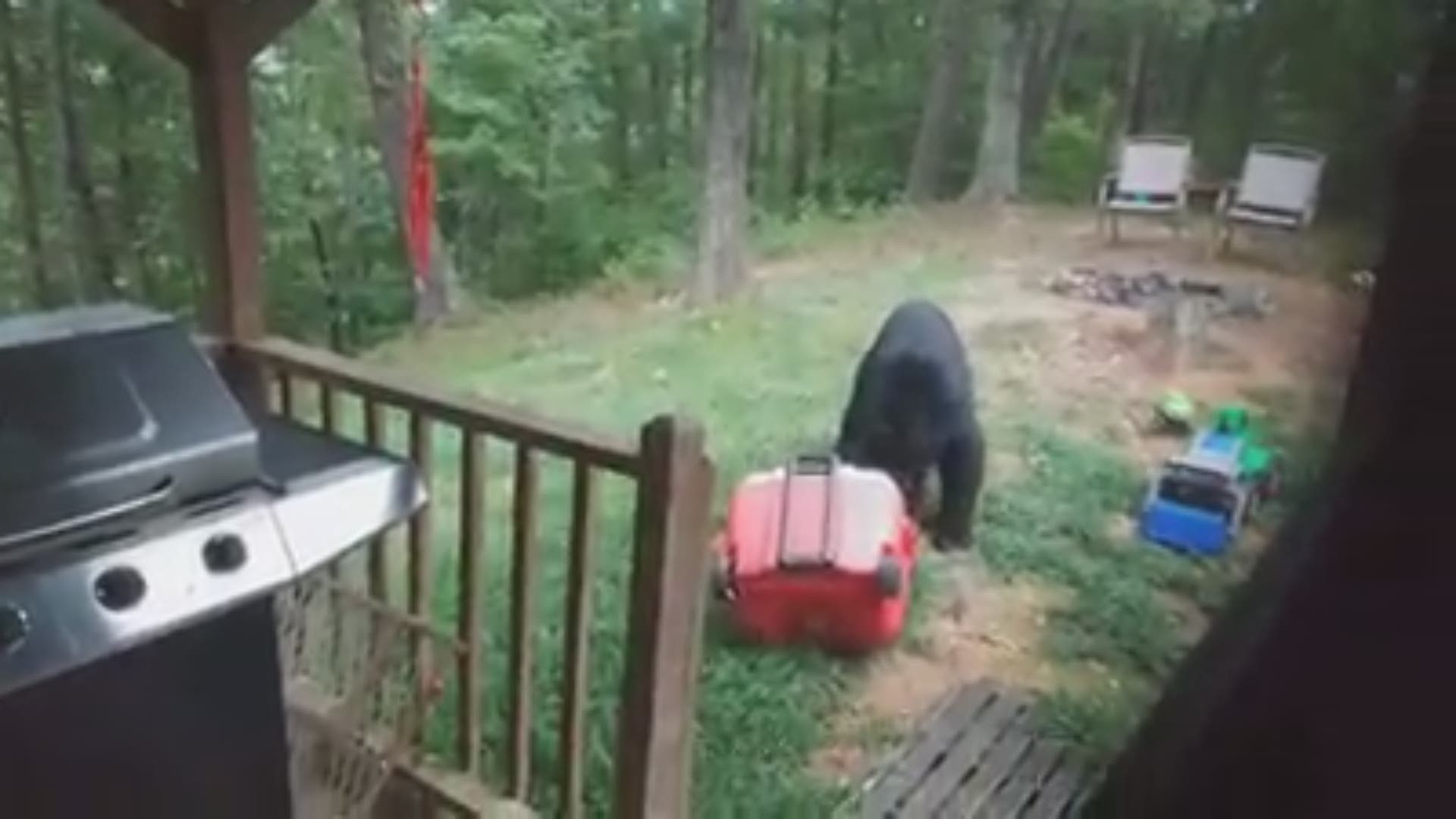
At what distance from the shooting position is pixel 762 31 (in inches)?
106

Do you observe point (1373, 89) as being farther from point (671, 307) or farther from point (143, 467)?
point (671, 307)

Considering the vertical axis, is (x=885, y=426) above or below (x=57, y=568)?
below

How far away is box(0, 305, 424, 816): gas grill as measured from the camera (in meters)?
1.33

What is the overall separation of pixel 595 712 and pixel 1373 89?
2501 mm

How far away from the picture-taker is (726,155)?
2891mm

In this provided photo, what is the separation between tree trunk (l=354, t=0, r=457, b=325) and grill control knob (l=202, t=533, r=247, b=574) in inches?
71.4

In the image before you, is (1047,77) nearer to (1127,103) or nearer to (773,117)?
(1127,103)

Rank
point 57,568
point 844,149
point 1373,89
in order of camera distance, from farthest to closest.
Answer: point 844,149
point 57,568
point 1373,89

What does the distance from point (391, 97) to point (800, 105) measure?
4.22ft

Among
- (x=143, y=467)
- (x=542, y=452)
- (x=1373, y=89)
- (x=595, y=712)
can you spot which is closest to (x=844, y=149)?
(x=542, y=452)

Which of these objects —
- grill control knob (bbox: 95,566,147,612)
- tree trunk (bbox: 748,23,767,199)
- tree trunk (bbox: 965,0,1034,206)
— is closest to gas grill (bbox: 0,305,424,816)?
grill control knob (bbox: 95,566,147,612)

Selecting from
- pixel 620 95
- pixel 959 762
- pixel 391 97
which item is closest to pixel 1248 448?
pixel 959 762

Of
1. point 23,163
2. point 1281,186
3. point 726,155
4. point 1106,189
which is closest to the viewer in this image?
point 1281,186

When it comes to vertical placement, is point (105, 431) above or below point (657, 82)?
below
